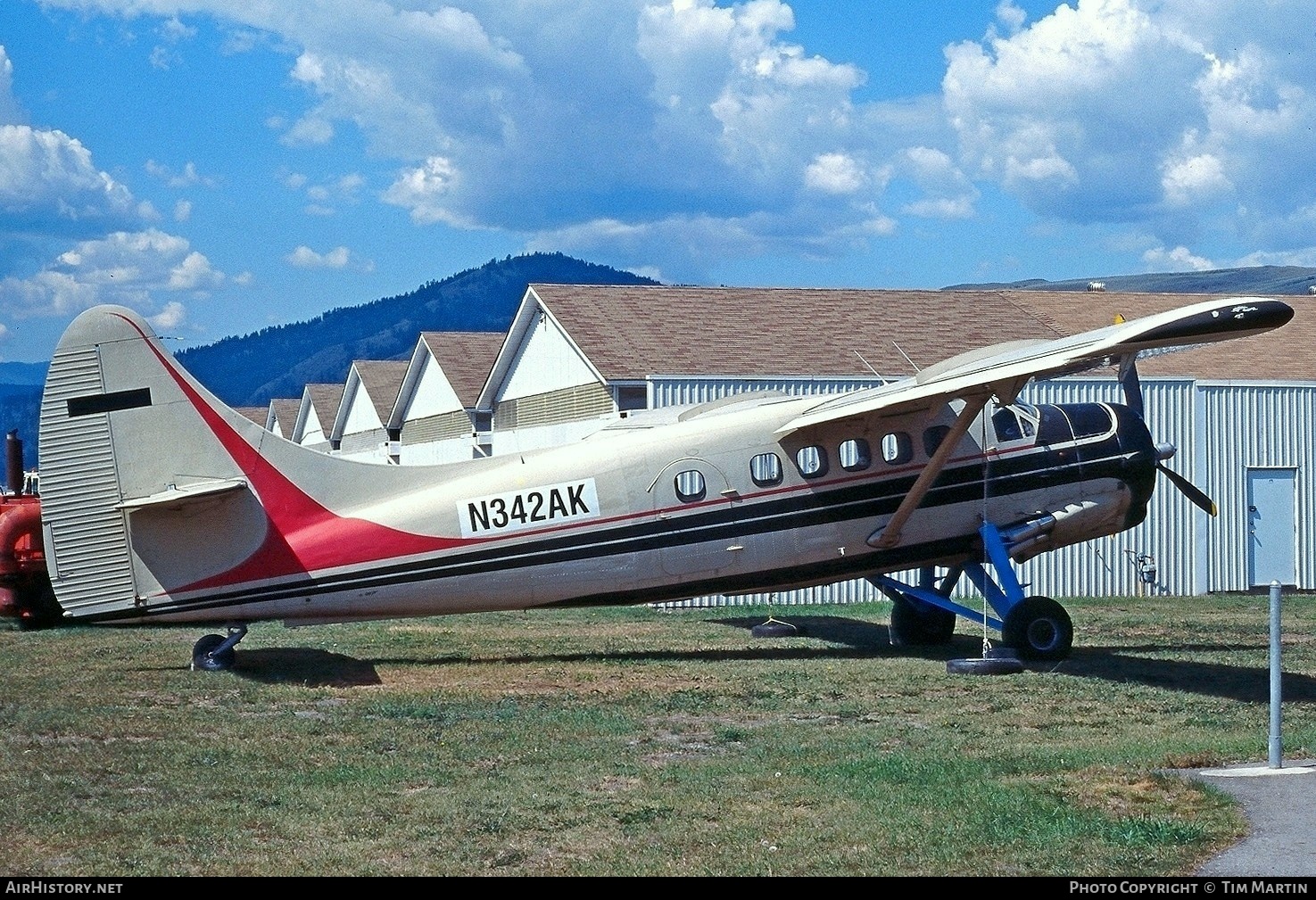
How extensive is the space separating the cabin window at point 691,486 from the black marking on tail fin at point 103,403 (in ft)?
18.9

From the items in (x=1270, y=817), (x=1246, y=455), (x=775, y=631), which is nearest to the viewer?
(x=1270, y=817)

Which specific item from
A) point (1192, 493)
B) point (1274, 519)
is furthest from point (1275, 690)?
point (1274, 519)

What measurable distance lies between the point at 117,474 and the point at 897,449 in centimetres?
866

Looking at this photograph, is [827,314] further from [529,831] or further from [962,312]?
[529,831]

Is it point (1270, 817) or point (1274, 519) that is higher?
point (1274, 519)

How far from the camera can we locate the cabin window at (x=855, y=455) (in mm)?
16188

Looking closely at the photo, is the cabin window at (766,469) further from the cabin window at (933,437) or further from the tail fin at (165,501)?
the tail fin at (165,501)

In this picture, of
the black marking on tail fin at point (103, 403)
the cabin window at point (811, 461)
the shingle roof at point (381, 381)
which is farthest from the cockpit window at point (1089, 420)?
the shingle roof at point (381, 381)

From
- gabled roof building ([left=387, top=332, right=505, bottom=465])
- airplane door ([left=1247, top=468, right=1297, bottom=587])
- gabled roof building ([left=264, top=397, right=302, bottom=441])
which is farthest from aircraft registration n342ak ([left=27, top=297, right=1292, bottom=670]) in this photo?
gabled roof building ([left=264, top=397, right=302, bottom=441])

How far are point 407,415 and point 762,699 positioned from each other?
3619 cm

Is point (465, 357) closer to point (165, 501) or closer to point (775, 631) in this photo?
point (775, 631)

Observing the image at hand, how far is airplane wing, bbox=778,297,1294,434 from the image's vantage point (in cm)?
1295

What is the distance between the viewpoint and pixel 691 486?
51.4 ft

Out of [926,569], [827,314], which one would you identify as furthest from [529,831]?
[827,314]
